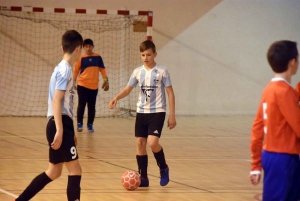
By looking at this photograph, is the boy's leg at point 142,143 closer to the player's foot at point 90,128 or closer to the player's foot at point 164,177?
the player's foot at point 164,177

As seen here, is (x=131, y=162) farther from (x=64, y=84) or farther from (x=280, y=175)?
(x=280, y=175)

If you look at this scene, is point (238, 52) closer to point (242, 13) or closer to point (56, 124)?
point (242, 13)

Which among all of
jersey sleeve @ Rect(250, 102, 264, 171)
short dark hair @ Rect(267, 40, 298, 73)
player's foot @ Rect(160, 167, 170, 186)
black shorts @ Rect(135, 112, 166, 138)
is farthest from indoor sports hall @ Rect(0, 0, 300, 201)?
short dark hair @ Rect(267, 40, 298, 73)

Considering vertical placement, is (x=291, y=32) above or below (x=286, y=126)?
above

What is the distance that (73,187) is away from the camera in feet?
14.3

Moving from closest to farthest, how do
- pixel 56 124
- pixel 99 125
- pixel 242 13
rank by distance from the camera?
pixel 56 124 < pixel 99 125 < pixel 242 13

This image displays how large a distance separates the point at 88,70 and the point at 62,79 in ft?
21.0

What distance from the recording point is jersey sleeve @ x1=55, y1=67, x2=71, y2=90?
13.9 feet

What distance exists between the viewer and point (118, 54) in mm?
13742

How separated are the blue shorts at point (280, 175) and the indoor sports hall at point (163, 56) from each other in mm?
5757

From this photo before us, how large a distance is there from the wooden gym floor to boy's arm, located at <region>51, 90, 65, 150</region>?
4.03 ft

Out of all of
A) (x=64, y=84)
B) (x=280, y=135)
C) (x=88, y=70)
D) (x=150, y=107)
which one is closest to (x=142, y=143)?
(x=150, y=107)

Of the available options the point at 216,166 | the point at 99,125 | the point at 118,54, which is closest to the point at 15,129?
the point at 99,125

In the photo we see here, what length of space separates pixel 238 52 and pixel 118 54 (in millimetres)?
3354
